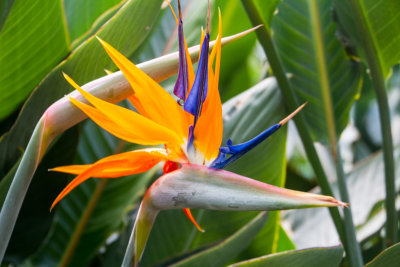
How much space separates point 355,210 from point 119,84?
867 mm

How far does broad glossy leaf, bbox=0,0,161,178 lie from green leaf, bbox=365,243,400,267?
394 mm

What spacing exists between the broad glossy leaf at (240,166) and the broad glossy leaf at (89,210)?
121 mm

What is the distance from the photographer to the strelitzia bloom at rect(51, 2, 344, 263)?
38 centimetres

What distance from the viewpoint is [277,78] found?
0.81 meters

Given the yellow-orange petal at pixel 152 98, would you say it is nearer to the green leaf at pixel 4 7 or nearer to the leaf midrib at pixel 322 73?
the green leaf at pixel 4 7

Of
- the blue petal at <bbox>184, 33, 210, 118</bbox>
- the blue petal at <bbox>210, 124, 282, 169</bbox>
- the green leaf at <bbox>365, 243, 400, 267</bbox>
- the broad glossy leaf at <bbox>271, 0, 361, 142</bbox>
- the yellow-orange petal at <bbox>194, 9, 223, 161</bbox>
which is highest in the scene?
the blue petal at <bbox>184, 33, 210, 118</bbox>

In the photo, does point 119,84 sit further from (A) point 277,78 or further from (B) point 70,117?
(A) point 277,78

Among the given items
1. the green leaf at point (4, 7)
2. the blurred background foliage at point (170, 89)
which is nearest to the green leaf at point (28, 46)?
the blurred background foliage at point (170, 89)

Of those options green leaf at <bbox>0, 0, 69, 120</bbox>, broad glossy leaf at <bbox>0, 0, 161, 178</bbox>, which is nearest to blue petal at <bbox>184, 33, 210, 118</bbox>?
broad glossy leaf at <bbox>0, 0, 161, 178</bbox>

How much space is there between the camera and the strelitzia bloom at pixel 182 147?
38cm

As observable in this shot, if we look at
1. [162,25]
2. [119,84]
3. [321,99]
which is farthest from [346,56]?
[119,84]

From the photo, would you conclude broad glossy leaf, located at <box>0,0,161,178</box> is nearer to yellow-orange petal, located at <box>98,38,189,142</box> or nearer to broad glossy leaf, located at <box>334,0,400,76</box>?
yellow-orange petal, located at <box>98,38,189,142</box>

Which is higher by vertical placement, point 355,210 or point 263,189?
point 263,189

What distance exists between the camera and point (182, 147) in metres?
0.44
